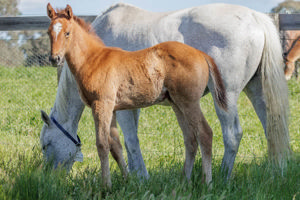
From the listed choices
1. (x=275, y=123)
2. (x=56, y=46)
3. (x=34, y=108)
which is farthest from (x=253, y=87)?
(x=34, y=108)

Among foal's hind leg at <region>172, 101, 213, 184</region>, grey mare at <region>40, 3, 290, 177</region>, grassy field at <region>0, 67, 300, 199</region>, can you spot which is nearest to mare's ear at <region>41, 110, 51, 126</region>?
grey mare at <region>40, 3, 290, 177</region>

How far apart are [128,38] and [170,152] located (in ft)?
5.58

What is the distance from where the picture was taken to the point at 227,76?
3.58 m

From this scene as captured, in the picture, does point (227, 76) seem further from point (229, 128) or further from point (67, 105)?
point (67, 105)

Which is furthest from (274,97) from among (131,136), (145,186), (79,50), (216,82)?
(79,50)

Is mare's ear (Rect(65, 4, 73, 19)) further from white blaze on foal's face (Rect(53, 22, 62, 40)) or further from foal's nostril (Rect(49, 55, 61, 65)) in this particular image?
foal's nostril (Rect(49, 55, 61, 65))

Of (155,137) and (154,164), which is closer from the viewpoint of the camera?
(154,164)

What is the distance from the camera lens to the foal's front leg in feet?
8.15

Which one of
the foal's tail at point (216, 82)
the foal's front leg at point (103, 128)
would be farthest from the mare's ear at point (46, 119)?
the foal's tail at point (216, 82)

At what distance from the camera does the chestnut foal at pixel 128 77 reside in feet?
8.21

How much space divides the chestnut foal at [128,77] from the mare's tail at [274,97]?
1.21 m

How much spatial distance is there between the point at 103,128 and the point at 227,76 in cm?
159

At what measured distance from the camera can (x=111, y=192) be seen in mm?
2596

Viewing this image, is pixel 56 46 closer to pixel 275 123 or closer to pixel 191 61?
pixel 191 61
